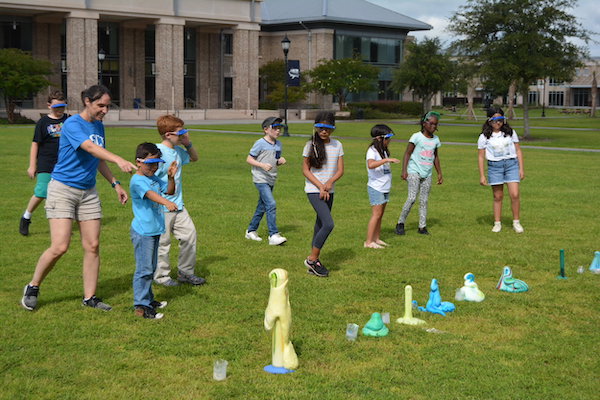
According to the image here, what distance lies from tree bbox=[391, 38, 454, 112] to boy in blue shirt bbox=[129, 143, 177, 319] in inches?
2293

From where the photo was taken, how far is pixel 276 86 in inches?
3049

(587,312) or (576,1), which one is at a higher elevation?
(576,1)

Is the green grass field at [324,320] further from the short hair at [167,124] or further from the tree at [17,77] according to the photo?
the tree at [17,77]

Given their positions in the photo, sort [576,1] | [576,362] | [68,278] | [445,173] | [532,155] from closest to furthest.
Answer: [576,362]
[68,278]
[445,173]
[532,155]
[576,1]

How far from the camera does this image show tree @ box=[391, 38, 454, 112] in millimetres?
64125

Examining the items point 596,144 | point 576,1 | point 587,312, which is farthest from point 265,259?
point 576,1

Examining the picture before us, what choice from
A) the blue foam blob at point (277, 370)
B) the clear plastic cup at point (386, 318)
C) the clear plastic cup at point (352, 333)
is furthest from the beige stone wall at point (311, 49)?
the blue foam blob at point (277, 370)

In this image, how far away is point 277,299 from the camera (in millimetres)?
5910

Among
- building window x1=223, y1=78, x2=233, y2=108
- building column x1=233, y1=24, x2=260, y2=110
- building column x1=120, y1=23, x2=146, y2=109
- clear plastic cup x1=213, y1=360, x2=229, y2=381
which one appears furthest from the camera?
building window x1=223, y1=78, x2=233, y2=108

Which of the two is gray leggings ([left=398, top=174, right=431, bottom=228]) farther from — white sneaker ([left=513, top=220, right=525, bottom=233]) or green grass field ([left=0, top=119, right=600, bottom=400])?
white sneaker ([left=513, top=220, right=525, bottom=233])

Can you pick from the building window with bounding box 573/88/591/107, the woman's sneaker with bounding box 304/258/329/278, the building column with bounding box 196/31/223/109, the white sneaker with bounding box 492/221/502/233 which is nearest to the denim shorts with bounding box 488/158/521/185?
the white sneaker with bounding box 492/221/502/233

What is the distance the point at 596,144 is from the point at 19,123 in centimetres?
3569

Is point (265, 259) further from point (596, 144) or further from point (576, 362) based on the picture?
point (596, 144)

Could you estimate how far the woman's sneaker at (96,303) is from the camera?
7617mm
